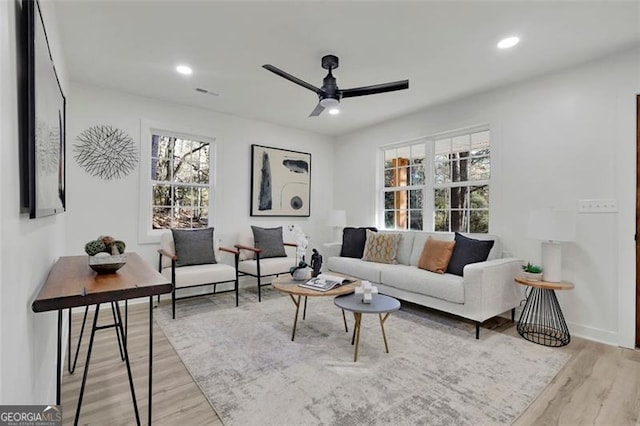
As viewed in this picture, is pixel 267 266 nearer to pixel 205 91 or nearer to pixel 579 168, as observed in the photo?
pixel 205 91

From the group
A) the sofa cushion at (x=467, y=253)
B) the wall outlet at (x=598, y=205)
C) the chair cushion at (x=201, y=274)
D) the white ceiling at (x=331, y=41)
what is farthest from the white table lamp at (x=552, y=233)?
the chair cushion at (x=201, y=274)

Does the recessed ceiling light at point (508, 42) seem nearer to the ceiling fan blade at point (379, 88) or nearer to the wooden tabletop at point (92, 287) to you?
the ceiling fan blade at point (379, 88)

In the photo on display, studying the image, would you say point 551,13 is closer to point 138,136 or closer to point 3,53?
point 3,53

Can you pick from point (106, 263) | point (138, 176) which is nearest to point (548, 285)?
point (106, 263)

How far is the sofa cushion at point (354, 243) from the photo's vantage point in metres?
4.44

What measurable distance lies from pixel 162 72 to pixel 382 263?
332 centimetres

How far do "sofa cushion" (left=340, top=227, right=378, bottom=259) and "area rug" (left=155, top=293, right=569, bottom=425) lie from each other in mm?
1231

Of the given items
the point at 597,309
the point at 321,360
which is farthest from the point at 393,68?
the point at 597,309

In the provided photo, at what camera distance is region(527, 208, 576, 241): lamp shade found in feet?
8.93

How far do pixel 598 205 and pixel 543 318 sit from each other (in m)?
1.20

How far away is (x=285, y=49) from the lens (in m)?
2.72

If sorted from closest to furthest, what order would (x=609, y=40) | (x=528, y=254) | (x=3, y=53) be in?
(x=3, y=53) < (x=609, y=40) < (x=528, y=254)

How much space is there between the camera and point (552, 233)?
278 cm

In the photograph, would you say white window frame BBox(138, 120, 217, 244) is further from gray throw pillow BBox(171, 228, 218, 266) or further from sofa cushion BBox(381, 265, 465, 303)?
sofa cushion BBox(381, 265, 465, 303)
